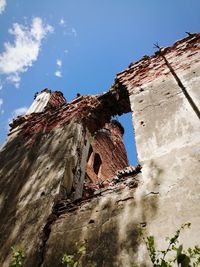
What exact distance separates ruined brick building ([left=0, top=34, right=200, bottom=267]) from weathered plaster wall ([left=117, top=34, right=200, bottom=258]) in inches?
0.4

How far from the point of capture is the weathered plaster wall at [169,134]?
2.81 meters

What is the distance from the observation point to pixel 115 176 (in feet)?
12.3

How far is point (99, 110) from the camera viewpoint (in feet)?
18.5

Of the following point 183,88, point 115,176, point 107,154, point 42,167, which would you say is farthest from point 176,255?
point 107,154

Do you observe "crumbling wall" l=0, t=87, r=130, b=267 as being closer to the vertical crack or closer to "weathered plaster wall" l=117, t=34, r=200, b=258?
"weathered plaster wall" l=117, t=34, r=200, b=258

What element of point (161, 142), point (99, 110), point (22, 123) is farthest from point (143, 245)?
point (22, 123)

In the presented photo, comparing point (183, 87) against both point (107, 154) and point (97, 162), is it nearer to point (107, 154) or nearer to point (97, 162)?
point (97, 162)

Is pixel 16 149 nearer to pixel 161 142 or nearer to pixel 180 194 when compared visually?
pixel 161 142

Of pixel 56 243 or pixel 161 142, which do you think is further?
pixel 161 142

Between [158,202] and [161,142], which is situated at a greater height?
[161,142]

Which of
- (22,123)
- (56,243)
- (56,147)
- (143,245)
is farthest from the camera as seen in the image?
(22,123)

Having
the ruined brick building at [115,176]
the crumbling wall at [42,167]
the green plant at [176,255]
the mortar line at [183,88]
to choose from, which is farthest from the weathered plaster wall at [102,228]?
the mortar line at [183,88]

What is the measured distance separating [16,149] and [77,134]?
5.27 ft

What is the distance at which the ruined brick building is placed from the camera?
2889mm
